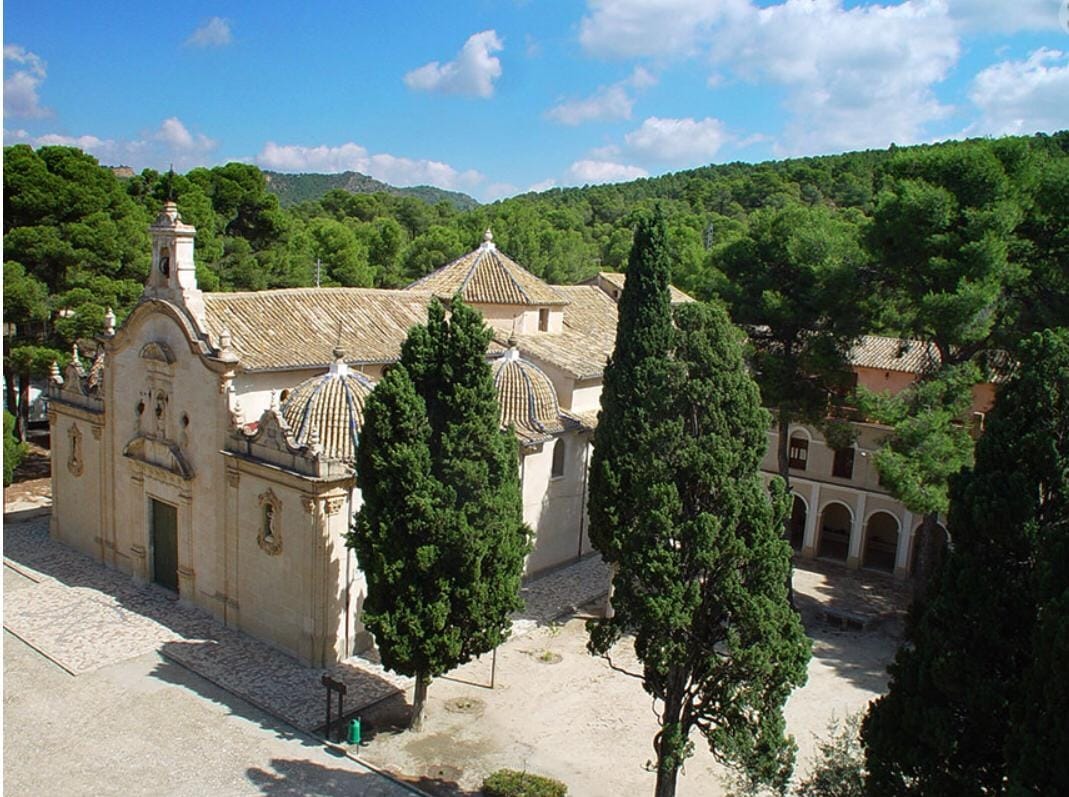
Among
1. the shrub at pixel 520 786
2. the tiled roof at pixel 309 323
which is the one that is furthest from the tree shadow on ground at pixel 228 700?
the tiled roof at pixel 309 323

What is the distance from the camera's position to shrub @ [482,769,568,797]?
637 inches

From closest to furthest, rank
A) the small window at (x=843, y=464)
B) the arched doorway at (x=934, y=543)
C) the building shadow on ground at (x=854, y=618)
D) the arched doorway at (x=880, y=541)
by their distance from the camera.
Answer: the building shadow on ground at (x=854, y=618)
the arched doorway at (x=934, y=543)
the small window at (x=843, y=464)
the arched doorway at (x=880, y=541)

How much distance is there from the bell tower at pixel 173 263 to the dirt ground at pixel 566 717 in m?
11.0

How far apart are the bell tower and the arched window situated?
10394mm

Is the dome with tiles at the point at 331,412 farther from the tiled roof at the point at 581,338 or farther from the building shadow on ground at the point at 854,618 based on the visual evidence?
the building shadow on ground at the point at 854,618

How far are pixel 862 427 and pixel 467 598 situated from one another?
16.3 m

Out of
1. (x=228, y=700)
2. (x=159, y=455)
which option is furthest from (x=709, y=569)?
(x=159, y=455)

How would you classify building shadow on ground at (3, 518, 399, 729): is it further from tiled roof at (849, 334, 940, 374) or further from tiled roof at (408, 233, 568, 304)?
tiled roof at (849, 334, 940, 374)

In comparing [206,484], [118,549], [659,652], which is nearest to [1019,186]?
[659,652]

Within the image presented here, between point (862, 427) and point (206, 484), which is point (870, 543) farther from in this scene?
point (206, 484)

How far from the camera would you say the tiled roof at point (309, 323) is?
24.9 meters

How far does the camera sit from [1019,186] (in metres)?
24.9

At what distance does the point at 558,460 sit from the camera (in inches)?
1086

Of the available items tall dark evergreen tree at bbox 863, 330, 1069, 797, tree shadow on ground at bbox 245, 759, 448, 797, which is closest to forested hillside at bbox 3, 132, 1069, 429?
tall dark evergreen tree at bbox 863, 330, 1069, 797
